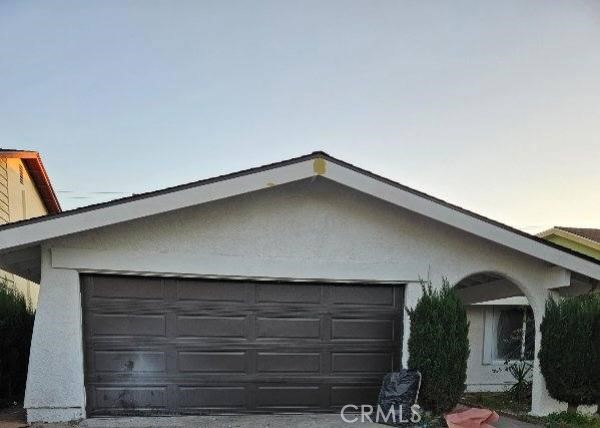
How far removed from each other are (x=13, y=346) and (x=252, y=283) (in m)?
4.17

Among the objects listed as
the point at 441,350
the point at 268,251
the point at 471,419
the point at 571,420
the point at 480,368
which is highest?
the point at 268,251

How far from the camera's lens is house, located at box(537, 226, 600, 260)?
17688 millimetres

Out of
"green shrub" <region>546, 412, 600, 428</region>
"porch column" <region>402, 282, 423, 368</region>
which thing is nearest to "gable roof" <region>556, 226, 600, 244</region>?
"green shrub" <region>546, 412, 600, 428</region>

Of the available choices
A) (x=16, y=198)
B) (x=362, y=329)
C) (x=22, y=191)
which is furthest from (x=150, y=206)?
(x=22, y=191)

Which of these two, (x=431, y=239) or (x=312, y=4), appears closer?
(x=431, y=239)

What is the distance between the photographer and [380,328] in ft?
24.3

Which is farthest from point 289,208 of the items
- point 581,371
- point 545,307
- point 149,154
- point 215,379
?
point 149,154

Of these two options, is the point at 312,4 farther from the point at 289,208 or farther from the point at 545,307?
the point at 545,307

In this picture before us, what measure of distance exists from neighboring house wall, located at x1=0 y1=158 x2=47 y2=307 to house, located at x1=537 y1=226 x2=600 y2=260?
63.0 feet

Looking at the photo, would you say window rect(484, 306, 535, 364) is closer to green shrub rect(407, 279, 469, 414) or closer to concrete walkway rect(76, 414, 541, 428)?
concrete walkway rect(76, 414, 541, 428)

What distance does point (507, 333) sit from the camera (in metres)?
11.3

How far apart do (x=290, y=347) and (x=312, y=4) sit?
22.4ft

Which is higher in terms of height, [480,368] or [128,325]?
[128,325]

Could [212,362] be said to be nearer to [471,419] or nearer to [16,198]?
[471,419]
